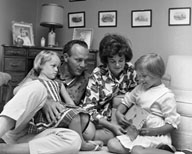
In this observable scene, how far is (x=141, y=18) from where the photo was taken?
4.05 m

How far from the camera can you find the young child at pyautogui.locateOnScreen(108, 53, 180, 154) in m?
1.70

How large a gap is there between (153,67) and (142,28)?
239cm

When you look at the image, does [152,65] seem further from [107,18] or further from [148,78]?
[107,18]

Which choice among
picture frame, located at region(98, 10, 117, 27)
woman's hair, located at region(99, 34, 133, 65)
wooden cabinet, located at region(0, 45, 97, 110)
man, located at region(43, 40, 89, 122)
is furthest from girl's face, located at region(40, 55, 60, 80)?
picture frame, located at region(98, 10, 117, 27)

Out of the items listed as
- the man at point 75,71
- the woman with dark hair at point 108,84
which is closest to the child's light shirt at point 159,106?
the woman with dark hair at point 108,84

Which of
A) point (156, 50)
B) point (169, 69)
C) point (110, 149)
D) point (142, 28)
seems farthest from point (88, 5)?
point (110, 149)

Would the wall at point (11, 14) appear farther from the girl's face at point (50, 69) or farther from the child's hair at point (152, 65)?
the child's hair at point (152, 65)

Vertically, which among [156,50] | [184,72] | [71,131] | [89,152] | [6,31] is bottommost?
[89,152]

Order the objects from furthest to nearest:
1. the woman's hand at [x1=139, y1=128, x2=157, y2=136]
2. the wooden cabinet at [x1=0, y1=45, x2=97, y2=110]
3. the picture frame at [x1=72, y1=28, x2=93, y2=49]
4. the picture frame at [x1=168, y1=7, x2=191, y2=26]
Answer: the picture frame at [x1=72, y1=28, x2=93, y2=49] < the picture frame at [x1=168, y1=7, x2=191, y2=26] < the wooden cabinet at [x1=0, y1=45, x2=97, y2=110] < the woman's hand at [x1=139, y1=128, x2=157, y2=136]

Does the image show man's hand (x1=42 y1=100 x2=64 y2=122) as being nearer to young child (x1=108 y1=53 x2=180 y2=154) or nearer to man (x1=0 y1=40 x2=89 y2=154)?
man (x1=0 y1=40 x2=89 y2=154)

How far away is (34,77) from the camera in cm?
201

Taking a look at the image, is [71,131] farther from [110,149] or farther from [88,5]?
[88,5]

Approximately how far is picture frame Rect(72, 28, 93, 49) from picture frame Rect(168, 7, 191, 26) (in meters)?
1.13

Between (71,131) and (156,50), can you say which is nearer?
(71,131)
